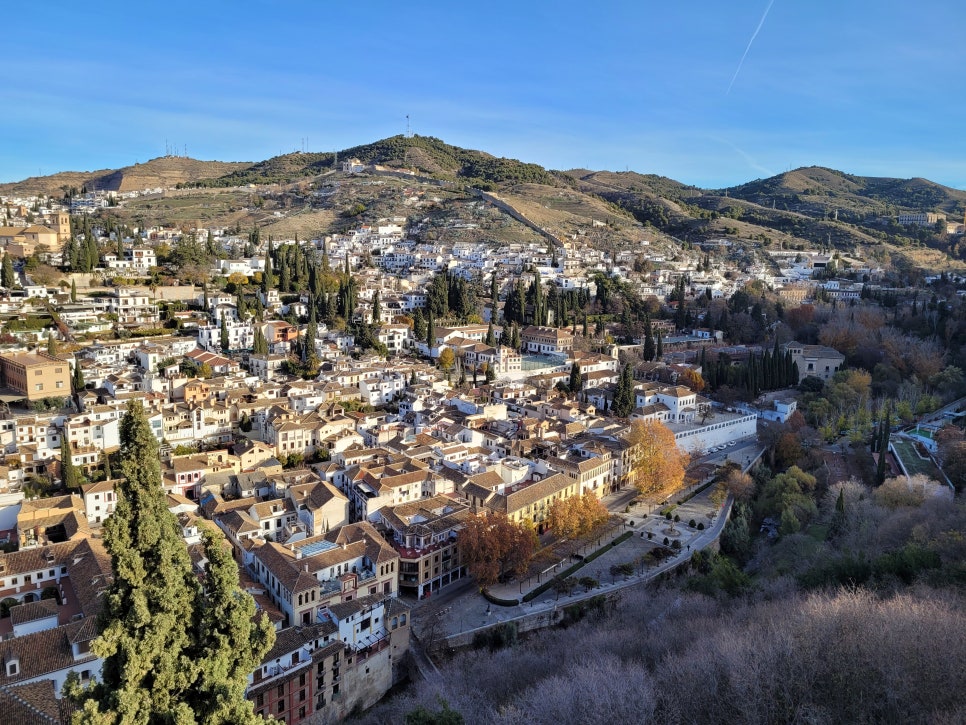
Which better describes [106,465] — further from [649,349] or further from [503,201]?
[503,201]

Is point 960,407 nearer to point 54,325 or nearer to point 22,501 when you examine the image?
point 22,501

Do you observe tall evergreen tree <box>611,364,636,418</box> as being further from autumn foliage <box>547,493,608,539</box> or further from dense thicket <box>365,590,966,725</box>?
dense thicket <box>365,590,966,725</box>

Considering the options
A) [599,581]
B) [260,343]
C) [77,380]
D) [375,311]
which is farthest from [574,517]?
[375,311]

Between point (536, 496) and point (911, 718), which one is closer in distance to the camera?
point (911, 718)

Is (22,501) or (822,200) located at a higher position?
(822,200)

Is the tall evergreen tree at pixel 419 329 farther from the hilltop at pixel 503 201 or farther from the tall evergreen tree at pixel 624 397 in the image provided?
the hilltop at pixel 503 201

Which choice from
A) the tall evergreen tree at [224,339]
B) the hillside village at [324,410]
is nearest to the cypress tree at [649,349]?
the hillside village at [324,410]

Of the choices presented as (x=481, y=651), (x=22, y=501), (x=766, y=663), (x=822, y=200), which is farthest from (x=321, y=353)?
(x=822, y=200)
